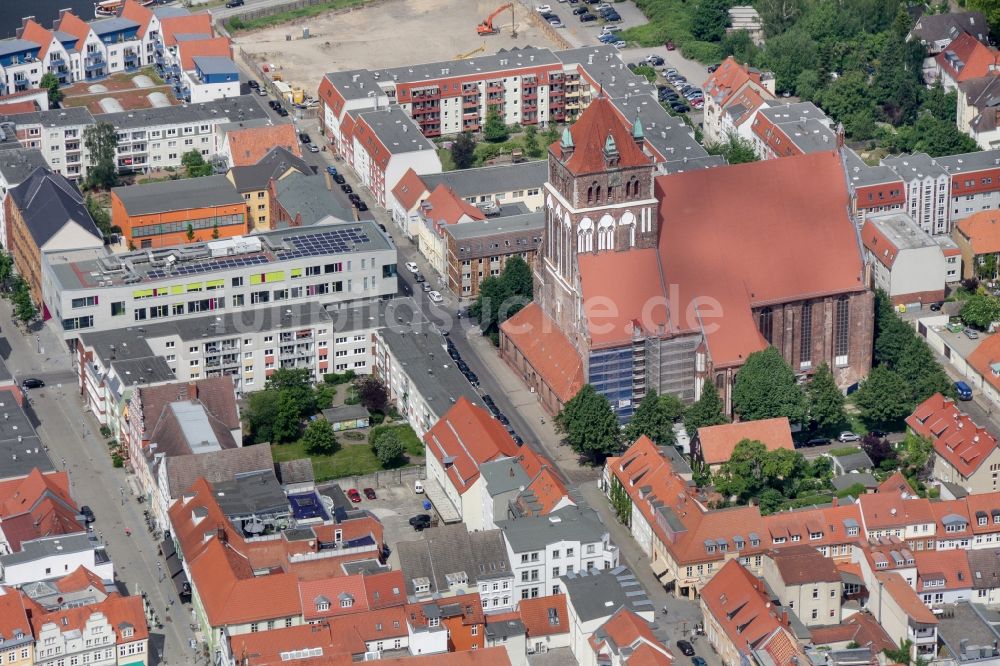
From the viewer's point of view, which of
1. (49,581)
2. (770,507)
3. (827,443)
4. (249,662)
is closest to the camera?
(249,662)

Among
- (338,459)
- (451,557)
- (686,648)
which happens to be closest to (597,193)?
(338,459)

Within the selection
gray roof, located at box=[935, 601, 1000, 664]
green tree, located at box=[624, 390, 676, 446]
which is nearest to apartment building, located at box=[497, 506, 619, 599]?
green tree, located at box=[624, 390, 676, 446]

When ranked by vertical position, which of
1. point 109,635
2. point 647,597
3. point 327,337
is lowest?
point 647,597

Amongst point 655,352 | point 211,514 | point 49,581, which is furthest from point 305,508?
point 655,352

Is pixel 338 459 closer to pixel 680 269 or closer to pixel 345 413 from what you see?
pixel 345 413

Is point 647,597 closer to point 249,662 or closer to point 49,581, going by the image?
point 249,662

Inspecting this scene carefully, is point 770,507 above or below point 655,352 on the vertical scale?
below
